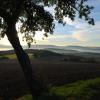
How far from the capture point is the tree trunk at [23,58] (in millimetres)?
28312

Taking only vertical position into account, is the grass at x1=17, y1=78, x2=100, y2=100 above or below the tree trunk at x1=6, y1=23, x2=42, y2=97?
below

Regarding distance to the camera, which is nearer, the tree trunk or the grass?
the grass

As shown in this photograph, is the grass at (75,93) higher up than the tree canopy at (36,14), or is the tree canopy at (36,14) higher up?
the tree canopy at (36,14)

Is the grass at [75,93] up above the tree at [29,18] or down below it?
below

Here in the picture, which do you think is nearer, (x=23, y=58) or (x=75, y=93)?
(x=75, y=93)

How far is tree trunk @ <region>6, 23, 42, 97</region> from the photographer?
28312 millimetres

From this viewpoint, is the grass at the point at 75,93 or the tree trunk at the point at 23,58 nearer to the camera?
the grass at the point at 75,93

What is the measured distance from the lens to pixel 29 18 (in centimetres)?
3056

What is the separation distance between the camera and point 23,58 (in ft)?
93.5

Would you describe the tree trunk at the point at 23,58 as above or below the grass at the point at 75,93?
above

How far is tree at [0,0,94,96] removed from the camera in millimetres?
27891

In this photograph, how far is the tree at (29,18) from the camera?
2789 centimetres

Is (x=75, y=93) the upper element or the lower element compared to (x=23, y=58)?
lower

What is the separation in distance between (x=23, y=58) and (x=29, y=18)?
3566 mm
